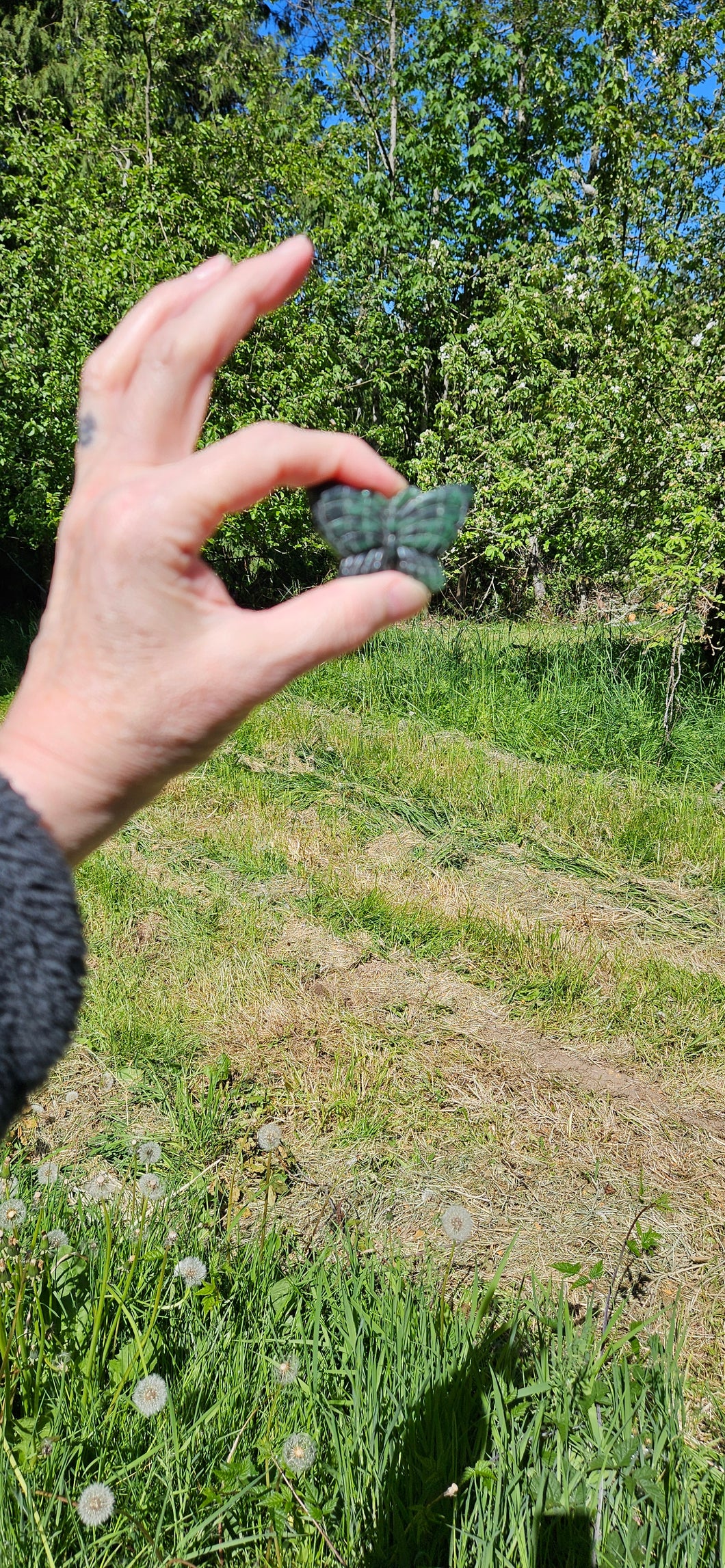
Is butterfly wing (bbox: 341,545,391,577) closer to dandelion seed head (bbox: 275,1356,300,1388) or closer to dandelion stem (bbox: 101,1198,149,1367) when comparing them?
dandelion stem (bbox: 101,1198,149,1367)

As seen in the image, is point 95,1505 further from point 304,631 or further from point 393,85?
point 393,85

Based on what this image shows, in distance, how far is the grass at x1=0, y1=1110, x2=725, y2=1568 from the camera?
138cm

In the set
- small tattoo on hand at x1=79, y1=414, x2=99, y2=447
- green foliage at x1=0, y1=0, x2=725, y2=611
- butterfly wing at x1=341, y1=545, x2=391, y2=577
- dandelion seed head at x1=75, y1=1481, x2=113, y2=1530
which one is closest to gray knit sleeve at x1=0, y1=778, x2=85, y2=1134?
small tattoo on hand at x1=79, y1=414, x2=99, y2=447

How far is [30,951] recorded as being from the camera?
72 centimetres

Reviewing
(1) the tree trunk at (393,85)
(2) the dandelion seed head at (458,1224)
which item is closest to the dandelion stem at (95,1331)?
(2) the dandelion seed head at (458,1224)

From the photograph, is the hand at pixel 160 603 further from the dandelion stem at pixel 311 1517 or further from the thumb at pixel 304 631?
the dandelion stem at pixel 311 1517

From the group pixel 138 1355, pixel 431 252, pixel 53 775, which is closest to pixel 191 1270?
pixel 138 1355

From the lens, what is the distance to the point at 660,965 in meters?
3.57

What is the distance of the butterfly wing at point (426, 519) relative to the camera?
3.18 feet

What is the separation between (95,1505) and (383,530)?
138 cm

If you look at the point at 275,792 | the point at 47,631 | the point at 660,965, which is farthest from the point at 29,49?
the point at 47,631

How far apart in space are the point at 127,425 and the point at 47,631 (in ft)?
0.64

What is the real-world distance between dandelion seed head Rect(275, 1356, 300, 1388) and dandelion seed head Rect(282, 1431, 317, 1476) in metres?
0.08

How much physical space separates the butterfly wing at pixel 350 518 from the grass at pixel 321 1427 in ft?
4.01
